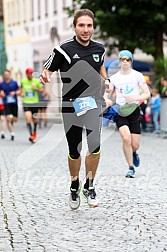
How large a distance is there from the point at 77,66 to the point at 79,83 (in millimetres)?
180

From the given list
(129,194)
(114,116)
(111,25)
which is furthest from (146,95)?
A: (111,25)

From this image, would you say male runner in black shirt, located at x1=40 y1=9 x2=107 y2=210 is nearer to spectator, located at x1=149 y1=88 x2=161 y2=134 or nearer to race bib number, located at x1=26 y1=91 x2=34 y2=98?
race bib number, located at x1=26 y1=91 x2=34 y2=98

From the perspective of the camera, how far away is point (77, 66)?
24.7 feet

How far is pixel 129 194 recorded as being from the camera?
895cm

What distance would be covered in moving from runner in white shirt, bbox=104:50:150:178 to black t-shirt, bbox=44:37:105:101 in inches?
121

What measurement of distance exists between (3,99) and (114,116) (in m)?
9.54

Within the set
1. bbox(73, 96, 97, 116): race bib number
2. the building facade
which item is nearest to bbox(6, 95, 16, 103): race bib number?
bbox(73, 96, 97, 116): race bib number

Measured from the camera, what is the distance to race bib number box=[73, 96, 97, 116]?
24.9 feet

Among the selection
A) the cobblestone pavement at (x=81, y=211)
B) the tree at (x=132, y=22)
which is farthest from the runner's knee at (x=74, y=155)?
the tree at (x=132, y=22)

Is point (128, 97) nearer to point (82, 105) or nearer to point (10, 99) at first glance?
point (82, 105)

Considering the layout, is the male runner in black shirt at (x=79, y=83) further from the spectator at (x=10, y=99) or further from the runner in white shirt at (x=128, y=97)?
the spectator at (x=10, y=99)

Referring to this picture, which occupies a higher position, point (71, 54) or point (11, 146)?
point (71, 54)

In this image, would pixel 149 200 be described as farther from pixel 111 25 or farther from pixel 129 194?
pixel 111 25

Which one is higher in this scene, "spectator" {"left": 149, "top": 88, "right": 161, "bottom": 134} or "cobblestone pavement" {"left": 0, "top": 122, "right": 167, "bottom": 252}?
"cobblestone pavement" {"left": 0, "top": 122, "right": 167, "bottom": 252}
